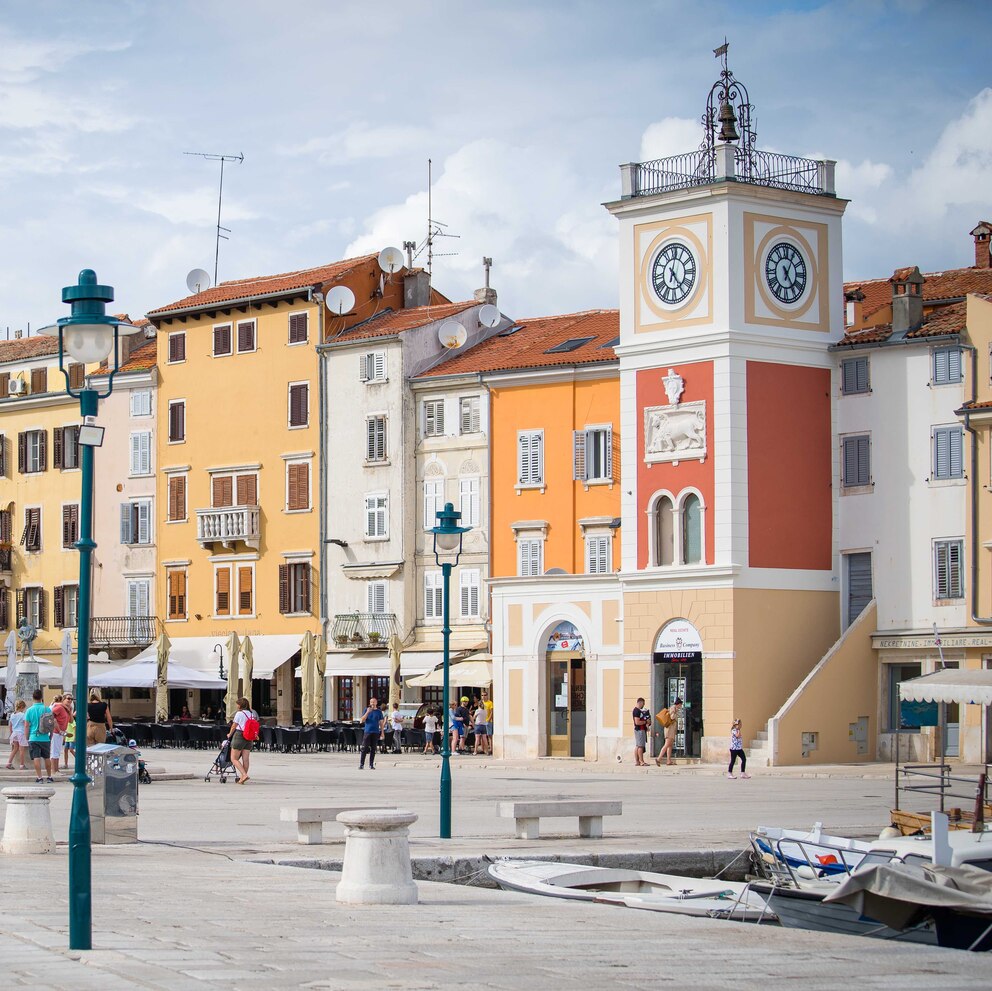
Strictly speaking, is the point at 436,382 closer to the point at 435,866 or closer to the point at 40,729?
the point at 40,729

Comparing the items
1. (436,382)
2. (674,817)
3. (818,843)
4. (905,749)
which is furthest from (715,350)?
(818,843)

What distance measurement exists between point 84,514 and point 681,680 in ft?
122

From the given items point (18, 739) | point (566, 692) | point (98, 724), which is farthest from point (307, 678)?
point (98, 724)

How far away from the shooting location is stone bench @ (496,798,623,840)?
23853 millimetres

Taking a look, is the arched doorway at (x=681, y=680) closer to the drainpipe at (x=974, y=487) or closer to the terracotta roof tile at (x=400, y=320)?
the drainpipe at (x=974, y=487)

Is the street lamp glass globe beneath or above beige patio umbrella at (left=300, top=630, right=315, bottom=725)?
above

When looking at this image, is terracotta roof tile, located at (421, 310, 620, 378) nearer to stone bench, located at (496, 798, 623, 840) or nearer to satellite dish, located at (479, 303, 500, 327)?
satellite dish, located at (479, 303, 500, 327)

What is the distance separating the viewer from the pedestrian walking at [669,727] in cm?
4731

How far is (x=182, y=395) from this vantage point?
69.4m

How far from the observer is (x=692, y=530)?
163 ft

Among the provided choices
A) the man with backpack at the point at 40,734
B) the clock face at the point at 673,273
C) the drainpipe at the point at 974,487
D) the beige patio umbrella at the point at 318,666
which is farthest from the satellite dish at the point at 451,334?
the man with backpack at the point at 40,734

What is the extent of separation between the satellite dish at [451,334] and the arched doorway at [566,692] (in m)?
13.9

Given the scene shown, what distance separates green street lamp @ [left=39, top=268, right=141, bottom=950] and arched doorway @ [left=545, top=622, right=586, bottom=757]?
3813cm

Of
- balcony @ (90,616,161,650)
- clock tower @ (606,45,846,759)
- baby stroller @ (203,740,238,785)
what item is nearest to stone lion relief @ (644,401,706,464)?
clock tower @ (606,45,846,759)
